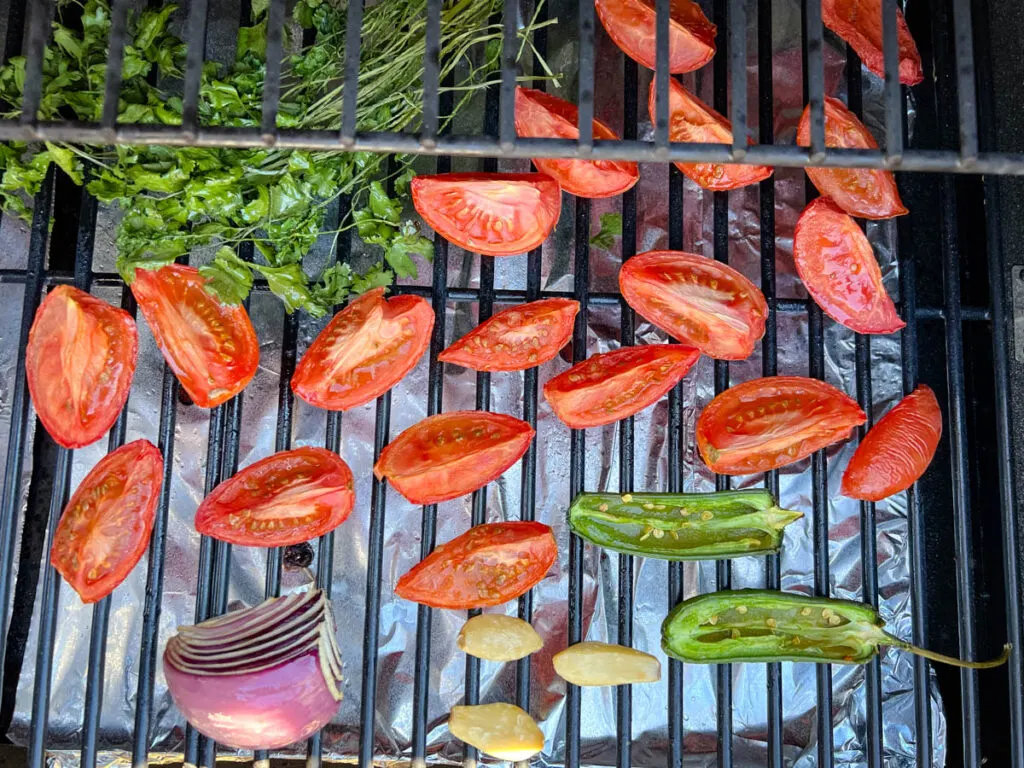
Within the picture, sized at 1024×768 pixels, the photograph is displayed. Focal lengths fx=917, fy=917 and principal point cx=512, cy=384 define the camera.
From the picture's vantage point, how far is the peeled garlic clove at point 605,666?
2152 mm

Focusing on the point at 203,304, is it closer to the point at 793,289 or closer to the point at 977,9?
the point at 793,289

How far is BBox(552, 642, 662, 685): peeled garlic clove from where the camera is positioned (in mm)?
2152

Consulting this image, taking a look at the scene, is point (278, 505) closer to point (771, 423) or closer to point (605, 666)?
point (605, 666)

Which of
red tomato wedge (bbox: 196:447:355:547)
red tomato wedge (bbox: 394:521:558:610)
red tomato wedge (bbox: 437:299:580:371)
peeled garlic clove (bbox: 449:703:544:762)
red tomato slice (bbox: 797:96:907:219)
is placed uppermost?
red tomato slice (bbox: 797:96:907:219)

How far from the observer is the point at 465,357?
7.16 ft

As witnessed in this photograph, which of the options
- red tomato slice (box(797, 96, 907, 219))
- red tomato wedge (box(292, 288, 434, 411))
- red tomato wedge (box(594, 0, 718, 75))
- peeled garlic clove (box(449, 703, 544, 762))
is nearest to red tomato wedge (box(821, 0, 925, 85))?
red tomato slice (box(797, 96, 907, 219))

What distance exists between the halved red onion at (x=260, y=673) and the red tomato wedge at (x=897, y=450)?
130cm

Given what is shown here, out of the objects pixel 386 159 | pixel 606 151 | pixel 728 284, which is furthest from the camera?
pixel 386 159

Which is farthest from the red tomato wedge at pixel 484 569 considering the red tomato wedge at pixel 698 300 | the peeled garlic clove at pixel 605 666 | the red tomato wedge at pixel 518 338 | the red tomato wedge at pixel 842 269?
the red tomato wedge at pixel 842 269

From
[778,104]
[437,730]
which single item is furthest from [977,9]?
[437,730]

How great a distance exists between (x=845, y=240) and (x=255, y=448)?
62.4 inches

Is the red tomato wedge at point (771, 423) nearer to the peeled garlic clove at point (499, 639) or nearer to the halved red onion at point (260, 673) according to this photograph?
the peeled garlic clove at point (499, 639)

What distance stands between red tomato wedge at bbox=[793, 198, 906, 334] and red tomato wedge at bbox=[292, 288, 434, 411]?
92 centimetres

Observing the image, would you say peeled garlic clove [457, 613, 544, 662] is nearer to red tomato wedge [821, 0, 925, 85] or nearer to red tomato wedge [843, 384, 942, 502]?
red tomato wedge [843, 384, 942, 502]
